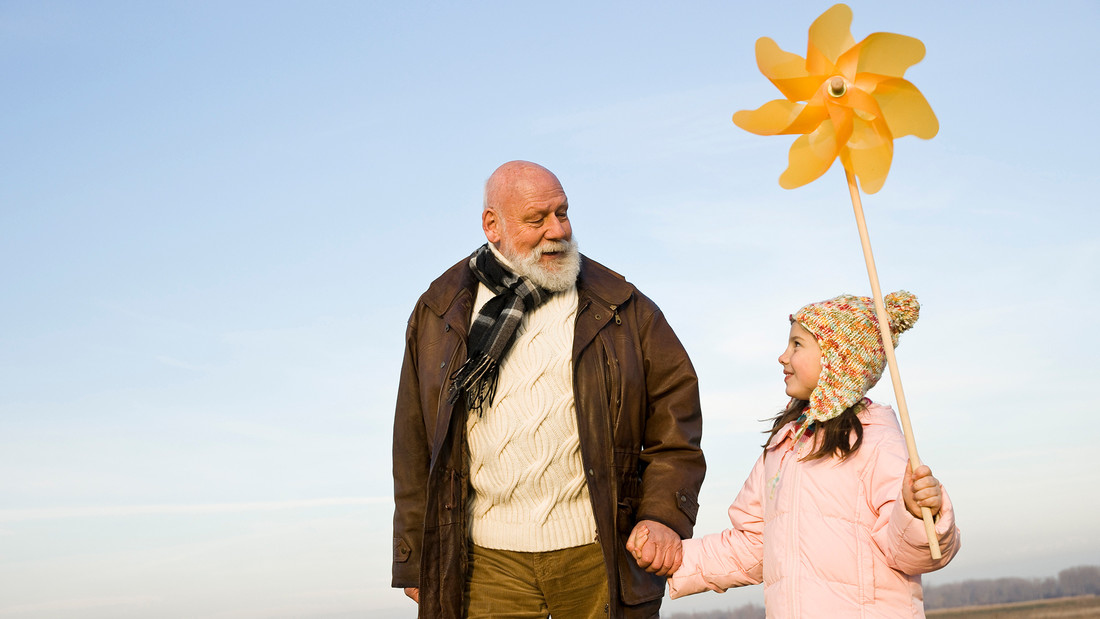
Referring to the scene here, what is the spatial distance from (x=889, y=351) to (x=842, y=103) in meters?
0.98

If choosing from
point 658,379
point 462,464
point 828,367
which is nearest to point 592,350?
point 658,379

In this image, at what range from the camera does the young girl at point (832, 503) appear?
3.78m

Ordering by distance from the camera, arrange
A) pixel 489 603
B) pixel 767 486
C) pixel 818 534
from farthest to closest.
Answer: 1. pixel 489 603
2. pixel 767 486
3. pixel 818 534

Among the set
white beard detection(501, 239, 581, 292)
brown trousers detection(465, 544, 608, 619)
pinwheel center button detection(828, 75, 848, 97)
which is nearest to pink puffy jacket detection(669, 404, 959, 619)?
brown trousers detection(465, 544, 608, 619)

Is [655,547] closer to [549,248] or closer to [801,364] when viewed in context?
[801,364]

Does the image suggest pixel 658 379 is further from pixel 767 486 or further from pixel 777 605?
pixel 777 605

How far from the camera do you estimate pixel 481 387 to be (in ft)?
15.3

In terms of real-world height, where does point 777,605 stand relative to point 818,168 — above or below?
below

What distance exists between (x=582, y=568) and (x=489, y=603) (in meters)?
0.42

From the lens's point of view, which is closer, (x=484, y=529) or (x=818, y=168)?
(x=818, y=168)

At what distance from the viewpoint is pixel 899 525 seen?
11.9 ft

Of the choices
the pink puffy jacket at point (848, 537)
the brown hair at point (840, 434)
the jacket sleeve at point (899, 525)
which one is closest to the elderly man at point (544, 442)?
the pink puffy jacket at point (848, 537)

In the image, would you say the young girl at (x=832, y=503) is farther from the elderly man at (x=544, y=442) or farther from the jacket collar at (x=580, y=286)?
the jacket collar at (x=580, y=286)

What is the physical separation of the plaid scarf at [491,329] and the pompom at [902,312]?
1.55m
